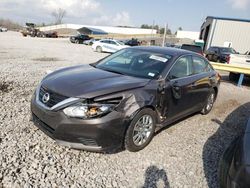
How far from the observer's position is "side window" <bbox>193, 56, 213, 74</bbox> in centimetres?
528

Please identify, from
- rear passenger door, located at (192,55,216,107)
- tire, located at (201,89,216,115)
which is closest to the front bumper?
rear passenger door, located at (192,55,216,107)

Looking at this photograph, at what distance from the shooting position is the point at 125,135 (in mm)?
3555

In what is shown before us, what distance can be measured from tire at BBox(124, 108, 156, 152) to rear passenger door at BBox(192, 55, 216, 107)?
1.50m

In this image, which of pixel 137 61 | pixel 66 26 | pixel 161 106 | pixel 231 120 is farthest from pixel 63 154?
pixel 66 26

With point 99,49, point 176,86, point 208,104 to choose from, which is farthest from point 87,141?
point 99,49

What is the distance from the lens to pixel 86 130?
10.6 ft

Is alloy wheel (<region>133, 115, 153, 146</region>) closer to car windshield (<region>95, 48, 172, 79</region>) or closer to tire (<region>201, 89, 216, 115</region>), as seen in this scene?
car windshield (<region>95, 48, 172, 79</region>)

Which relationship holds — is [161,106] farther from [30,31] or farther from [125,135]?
[30,31]

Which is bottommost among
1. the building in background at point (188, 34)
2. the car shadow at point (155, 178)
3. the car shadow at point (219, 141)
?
the building in background at point (188, 34)

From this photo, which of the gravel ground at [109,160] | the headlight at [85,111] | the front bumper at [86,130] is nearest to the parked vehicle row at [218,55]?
the gravel ground at [109,160]

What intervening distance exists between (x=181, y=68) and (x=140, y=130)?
63.6 inches

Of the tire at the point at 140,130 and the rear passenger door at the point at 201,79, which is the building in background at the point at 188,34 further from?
the tire at the point at 140,130

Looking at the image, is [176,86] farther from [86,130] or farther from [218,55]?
[218,55]

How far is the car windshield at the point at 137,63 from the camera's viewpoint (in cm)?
427
